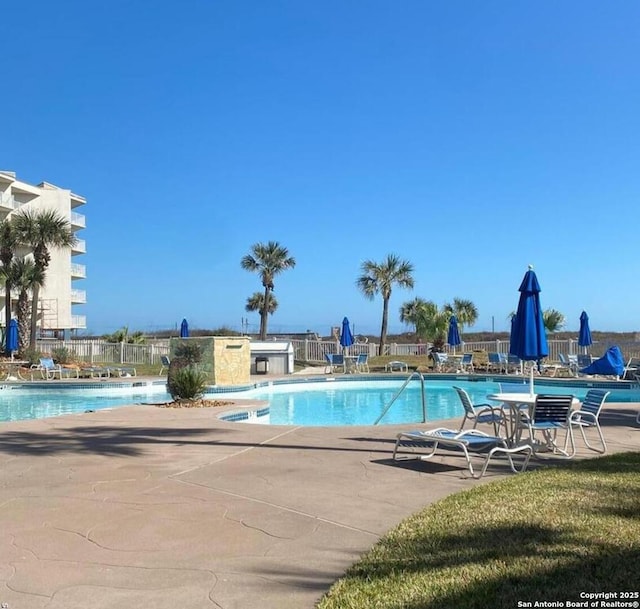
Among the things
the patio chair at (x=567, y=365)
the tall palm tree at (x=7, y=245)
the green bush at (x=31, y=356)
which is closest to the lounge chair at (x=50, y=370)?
the green bush at (x=31, y=356)

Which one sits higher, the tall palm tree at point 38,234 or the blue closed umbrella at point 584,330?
the tall palm tree at point 38,234

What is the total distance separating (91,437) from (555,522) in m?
6.75

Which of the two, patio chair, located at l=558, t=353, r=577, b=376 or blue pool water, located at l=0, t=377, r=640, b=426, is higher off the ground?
patio chair, located at l=558, t=353, r=577, b=376

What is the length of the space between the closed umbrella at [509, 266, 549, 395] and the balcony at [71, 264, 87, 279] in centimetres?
4628

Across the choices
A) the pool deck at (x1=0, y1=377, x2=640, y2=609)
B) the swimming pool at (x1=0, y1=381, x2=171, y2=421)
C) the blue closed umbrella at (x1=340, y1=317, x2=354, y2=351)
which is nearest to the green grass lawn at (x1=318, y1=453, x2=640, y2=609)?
the pool deck at (x1=0, y1=377, x2=640, y2=609)

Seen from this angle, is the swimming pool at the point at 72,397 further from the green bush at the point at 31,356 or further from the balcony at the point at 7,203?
the balcony at the point at 7,203

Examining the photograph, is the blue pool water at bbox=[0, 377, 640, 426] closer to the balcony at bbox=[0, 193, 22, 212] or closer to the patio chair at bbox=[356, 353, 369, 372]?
the patio chair at bbox=[356, 353, 369, 372]

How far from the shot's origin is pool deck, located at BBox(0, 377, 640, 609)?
11.6 feet

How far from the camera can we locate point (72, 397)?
18.5 metres

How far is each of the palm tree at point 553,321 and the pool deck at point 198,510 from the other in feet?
75.1

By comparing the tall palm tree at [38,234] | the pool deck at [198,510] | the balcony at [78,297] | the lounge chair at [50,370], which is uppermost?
the tall palm tree at [38,234]

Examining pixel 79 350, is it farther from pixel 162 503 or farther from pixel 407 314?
pixel 162 503

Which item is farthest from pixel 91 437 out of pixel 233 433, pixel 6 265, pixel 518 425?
pixel 6 265

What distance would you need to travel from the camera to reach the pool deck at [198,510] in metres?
3.54
